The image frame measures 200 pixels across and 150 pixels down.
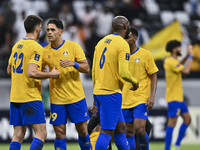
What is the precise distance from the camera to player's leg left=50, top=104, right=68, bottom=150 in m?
6.06

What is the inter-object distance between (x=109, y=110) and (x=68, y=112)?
0.93 m

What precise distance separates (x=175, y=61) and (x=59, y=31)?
3.57 metres

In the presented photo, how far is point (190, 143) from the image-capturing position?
10.6 metres

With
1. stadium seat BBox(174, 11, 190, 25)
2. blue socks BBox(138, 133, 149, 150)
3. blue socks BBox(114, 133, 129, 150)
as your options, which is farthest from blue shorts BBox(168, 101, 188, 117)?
stadium seat BBox(174, 11, 190, 25)

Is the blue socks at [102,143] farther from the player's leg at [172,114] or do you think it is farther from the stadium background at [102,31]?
the stadium background at [102,31]

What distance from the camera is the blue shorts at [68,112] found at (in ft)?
20.0

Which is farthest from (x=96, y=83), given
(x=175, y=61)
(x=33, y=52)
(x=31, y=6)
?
(x=31, y=6)

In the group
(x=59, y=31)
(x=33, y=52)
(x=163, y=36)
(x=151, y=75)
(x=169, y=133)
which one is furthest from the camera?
(x=163, y=36)

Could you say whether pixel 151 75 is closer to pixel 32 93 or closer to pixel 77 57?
pixel 77 57

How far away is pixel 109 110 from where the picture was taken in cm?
557

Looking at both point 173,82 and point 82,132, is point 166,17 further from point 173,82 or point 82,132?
point 82,132

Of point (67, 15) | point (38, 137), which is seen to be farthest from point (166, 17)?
point (38, 137)

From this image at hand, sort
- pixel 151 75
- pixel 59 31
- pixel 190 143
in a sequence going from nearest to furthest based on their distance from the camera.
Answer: pixel 59 31 < pixel 151 75 < pixel 190 143

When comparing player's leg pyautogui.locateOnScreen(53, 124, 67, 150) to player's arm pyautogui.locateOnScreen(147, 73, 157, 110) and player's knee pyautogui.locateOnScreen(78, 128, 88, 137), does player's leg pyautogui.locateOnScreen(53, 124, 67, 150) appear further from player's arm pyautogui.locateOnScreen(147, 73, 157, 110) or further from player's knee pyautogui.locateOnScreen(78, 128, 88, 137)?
player's arm pyautogui.locateOnScreen(147, 73, 157, 110)
